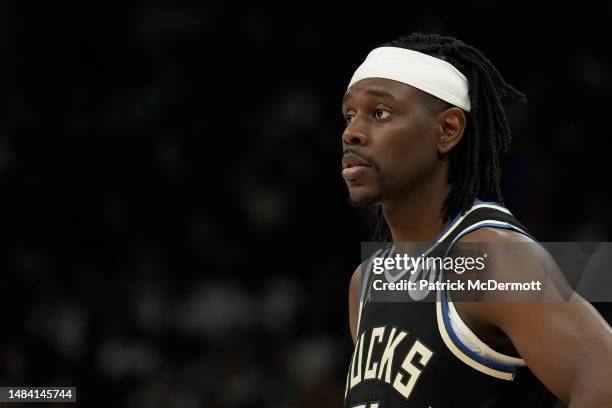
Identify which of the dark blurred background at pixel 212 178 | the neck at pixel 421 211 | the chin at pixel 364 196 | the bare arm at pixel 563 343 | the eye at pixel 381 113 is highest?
the dark blurred background at pixel 212 178

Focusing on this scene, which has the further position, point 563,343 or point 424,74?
point 424,74

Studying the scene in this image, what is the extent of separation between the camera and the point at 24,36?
26.8 feet

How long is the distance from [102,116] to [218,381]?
2680mm

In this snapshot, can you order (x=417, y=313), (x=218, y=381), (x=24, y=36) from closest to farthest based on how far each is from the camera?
(x=417, y=313) → (x=218, y=381) → (x=24, y=36)

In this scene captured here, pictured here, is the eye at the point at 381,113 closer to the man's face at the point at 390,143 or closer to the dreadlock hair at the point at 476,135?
the man's face at the point at 390,143

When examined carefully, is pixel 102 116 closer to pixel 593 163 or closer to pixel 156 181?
pixel 156 181

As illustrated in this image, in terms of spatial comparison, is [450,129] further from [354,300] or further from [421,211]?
[354,300]

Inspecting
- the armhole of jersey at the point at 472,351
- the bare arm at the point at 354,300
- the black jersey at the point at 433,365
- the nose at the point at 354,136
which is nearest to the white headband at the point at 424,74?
the nose at the point at 354,136

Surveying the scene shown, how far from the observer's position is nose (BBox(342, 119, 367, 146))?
272 cm

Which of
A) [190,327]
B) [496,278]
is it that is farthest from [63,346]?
[496,278]

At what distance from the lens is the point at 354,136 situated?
8.98 ft

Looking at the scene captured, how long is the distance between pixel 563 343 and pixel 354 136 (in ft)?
2.80

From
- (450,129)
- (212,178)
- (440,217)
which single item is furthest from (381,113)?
(212,178)

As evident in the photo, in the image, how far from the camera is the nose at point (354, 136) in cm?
272
